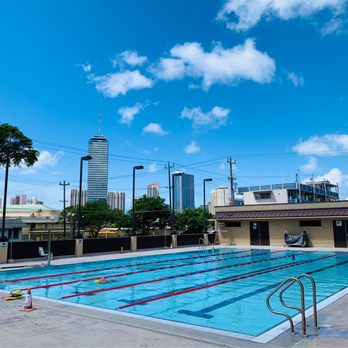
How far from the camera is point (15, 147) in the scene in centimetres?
2350

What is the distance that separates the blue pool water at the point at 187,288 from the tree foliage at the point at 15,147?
9085 mm

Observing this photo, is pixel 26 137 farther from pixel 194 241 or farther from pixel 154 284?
pixel 194 241

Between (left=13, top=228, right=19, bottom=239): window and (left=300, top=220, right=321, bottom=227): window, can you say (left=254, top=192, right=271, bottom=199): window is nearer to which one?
(left=300, top=220, right=321, bottom=227): window

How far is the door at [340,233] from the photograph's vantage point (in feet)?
97.4

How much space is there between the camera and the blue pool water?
27.2ft

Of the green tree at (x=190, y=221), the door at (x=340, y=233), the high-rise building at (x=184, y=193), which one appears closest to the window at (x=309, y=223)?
the door at (x=340, y=233)

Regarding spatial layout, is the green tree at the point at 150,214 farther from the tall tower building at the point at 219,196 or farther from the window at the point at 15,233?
the tall tower building at the point at 219,196

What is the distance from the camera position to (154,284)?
1309 centimetres

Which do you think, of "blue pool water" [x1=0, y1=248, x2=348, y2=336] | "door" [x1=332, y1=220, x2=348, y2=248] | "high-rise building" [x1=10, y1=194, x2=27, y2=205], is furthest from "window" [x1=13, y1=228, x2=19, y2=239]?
"high-rise building" [x1=10, y1=194, x2=27, y2=205]

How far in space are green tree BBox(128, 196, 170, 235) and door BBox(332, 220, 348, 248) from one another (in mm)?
27643

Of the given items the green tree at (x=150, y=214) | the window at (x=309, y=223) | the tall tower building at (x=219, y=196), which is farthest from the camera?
the tall tower building at (x=219, y=196)

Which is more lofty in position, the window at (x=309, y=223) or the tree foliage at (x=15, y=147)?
the tree foliage at (x=15, y=147)

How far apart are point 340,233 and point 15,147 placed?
85.2ft

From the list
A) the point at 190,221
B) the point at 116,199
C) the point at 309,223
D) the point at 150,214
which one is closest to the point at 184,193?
the point at 116,199
